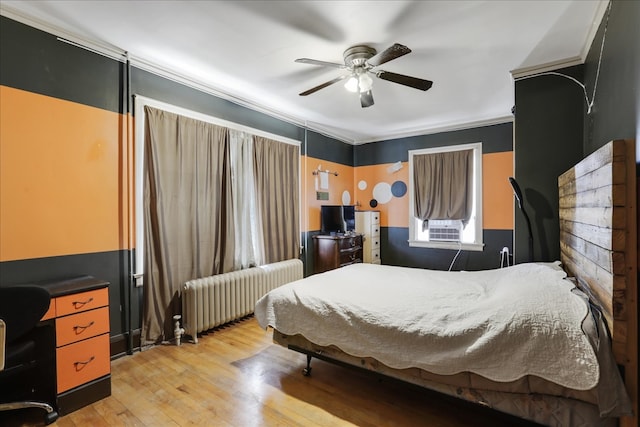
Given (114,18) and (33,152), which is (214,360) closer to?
(33,152)

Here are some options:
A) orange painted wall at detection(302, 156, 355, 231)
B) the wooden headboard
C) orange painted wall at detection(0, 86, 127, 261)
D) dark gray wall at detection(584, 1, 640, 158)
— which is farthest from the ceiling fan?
orange painted wall at detection(302, 156, 355, 231)

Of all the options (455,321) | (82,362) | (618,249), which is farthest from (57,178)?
(618,249)

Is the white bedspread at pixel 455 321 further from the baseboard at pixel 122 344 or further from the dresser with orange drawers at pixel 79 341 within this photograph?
the baseboard at pixel 122 344

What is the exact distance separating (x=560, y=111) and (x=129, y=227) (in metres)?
4.13

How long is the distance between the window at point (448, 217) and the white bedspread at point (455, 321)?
7.43ft

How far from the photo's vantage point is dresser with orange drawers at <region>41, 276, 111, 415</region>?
1.88m

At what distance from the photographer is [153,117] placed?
2795mm

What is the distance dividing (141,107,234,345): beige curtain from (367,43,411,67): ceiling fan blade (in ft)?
6.45

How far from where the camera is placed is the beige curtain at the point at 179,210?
110 inches

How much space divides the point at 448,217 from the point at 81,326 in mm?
4835

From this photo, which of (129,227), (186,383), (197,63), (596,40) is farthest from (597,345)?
(197,63)

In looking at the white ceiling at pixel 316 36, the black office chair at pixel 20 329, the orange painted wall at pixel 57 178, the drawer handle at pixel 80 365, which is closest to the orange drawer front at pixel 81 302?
the black office chair at pixel 20 329

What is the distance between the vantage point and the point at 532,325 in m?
1.52

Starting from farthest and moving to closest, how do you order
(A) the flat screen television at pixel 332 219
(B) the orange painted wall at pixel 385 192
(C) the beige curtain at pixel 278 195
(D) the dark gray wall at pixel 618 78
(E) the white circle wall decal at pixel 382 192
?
(E) the white circle wall decal at pixel 382 192
(B) the orange painted wall at pixel 385 192
(A) the flat screen television at pixel 332 219
(C) the beige curtain at pixel 278 195
(D) the dark gray wall at pixel 618 78
